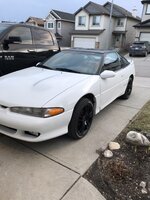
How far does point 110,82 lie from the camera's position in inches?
147

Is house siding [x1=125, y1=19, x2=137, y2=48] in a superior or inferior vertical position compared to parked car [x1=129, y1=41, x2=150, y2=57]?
superior

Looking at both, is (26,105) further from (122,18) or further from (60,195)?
(122,18)

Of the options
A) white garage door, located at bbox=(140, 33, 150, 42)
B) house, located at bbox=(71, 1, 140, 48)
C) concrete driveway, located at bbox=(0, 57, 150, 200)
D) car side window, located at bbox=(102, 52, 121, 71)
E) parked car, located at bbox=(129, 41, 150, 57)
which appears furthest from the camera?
house, located at bbox=(71, 1, 140, 48)

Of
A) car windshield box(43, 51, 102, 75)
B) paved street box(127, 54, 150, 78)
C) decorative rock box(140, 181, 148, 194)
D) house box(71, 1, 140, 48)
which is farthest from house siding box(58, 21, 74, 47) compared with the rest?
decorative rock box(140, 181, 148, 194)

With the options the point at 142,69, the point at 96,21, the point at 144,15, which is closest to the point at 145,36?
the point at 144,15

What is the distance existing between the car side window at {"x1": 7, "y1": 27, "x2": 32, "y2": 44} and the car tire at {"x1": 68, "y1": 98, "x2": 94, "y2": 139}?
102 inches

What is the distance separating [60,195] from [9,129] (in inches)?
44.8

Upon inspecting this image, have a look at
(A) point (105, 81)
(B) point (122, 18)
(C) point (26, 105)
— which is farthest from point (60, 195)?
(B) point (122, 18)

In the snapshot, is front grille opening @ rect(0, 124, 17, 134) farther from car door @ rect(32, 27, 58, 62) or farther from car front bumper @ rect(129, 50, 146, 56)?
car front bumper @ rect(129, 50, 146, 56)

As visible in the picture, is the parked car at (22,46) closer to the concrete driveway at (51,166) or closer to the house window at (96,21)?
the concrete driveway at (51,166)

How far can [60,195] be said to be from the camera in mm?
2006

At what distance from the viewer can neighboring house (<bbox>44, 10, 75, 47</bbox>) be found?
32.6m

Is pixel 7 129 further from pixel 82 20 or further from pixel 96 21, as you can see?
pixel 82 20

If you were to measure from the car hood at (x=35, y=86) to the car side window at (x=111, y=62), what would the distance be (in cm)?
71
